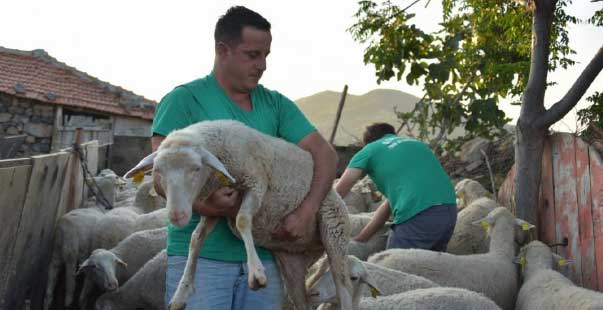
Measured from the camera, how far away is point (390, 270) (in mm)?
5113

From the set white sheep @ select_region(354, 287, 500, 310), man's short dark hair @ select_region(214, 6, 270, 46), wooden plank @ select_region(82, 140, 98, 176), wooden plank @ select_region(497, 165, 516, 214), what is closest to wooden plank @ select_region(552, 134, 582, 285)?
wooden plank @ select_region(497, 165, 516, 214)

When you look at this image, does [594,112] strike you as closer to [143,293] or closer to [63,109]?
[143,293]

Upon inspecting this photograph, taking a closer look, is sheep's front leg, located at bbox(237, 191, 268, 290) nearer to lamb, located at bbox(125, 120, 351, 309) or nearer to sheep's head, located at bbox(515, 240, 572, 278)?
lamb, located at bbox(125, 120, 351, 309)

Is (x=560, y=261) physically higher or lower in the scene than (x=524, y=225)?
lower

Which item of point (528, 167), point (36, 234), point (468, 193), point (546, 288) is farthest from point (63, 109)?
point (546, 288)

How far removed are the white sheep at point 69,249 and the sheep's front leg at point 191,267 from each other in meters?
4.02

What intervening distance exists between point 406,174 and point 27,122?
43.1 feet

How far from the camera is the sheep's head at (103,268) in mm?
5934

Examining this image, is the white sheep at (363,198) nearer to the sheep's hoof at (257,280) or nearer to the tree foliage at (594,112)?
the tree foliage at (594,112)

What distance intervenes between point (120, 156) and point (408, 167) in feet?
35.1

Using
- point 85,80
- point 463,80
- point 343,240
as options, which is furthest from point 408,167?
point 85,80

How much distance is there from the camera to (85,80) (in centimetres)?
2066

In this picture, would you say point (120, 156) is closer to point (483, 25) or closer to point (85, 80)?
point (85, 80)

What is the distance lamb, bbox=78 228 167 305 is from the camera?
6000mm
